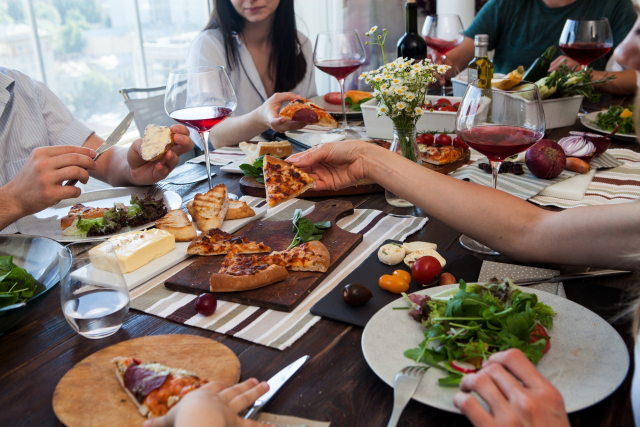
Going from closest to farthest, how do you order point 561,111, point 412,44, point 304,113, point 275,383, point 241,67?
point 275,383
point 304,113
point 561,111
point 412,44
point 241,67

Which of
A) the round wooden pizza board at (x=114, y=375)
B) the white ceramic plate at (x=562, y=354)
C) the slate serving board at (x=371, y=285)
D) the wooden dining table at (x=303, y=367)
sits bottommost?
the wooden dining table at (x=303, y=367)

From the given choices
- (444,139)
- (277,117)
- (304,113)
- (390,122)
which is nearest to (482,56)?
(444,139)

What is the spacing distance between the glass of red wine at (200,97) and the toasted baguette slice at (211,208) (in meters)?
0.12

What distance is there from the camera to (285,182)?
168 cm

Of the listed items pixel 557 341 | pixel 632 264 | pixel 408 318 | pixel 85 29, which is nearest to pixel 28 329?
pixel 408 318

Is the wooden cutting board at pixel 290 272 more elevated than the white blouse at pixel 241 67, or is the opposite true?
the white blouse at pixel 241 67

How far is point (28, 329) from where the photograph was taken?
1208 mm

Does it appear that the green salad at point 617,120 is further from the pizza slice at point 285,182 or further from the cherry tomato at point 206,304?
the cherry tomato at point 206,304

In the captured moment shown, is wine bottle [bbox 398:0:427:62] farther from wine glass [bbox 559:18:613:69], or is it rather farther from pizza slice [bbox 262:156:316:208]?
pizza slice [bbox 262:156:316:208]

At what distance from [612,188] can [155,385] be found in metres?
1.66

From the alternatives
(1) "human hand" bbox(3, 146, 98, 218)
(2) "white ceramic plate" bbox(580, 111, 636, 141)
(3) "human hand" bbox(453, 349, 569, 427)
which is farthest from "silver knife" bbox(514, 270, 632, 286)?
→ (2) "white ceramic plate" bbox(580, 111, 636, 141)

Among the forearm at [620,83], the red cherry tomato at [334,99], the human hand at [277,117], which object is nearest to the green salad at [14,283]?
the human hand at [277,117]

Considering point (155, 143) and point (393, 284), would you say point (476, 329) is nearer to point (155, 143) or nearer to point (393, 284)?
point (393, 284)

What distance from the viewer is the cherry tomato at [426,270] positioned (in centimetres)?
129
